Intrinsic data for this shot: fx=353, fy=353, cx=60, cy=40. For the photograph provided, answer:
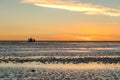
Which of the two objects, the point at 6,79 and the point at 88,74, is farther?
the point at 88,74

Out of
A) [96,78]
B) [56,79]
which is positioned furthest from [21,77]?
[96,78]

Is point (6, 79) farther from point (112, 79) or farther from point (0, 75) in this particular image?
point (112, 79)

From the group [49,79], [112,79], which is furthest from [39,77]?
[112,79]

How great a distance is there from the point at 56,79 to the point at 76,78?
1899mm

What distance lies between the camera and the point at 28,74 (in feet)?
110

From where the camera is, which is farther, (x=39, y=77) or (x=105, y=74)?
(x=105, y=74)

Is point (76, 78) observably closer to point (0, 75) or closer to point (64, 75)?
point (64, 75)

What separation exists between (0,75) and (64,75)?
232 inches

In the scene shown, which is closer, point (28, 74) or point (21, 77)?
point (21, 77)

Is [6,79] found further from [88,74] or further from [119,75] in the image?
[119,75]

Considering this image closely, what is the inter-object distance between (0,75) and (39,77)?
370 cm

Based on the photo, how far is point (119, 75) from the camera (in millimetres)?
32875

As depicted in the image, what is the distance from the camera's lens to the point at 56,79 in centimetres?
3014

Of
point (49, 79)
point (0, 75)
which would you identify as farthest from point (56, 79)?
point (0, 75)
